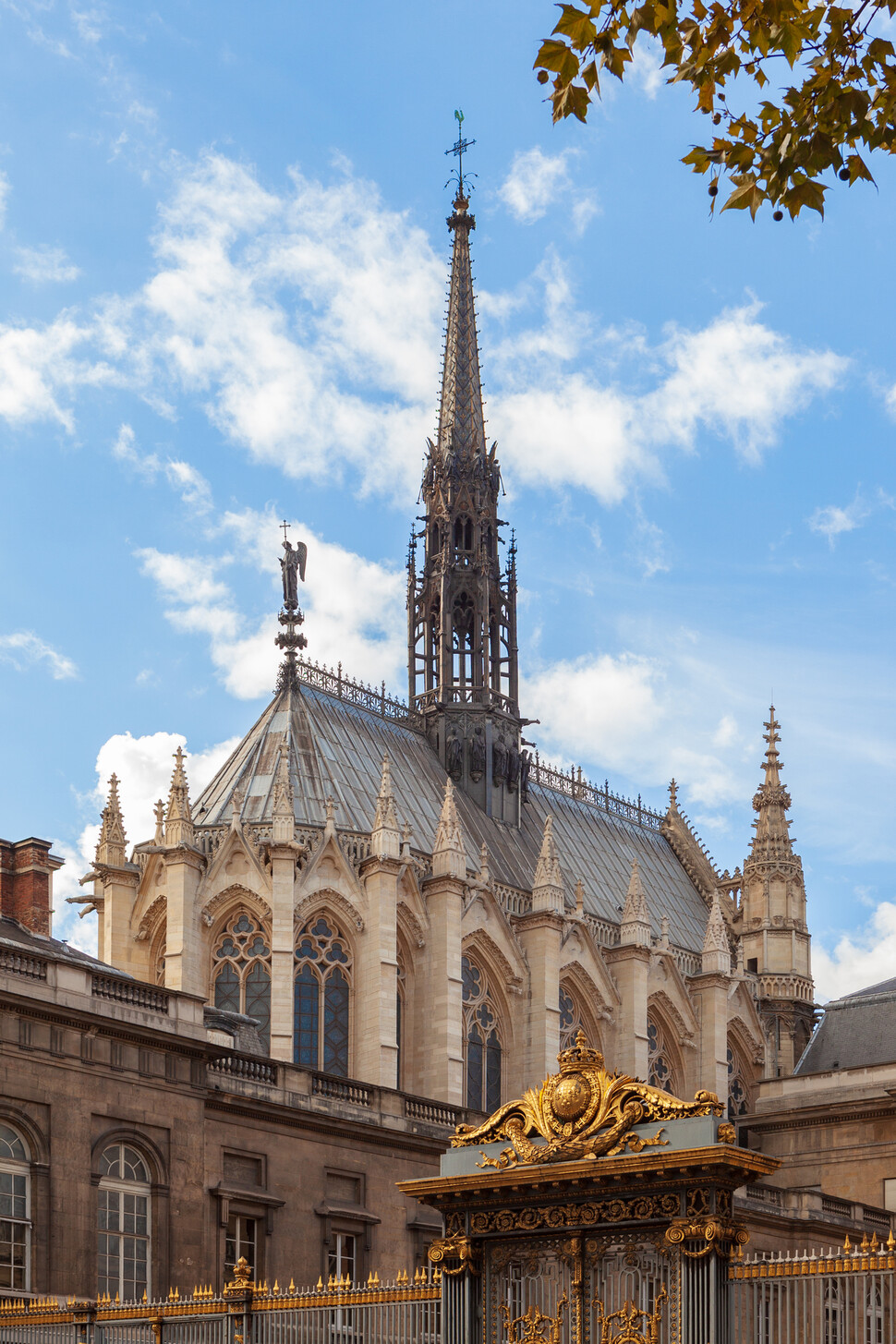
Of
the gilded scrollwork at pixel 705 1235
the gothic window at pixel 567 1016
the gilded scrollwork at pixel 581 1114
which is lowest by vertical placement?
the gilded scrollwork at pixel 705 1235

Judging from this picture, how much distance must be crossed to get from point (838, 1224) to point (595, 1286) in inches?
1245

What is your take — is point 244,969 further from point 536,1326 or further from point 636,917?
point 536,1326

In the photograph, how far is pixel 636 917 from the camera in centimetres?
6056

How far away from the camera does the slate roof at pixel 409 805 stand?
55969mm

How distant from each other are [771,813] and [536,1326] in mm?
55955

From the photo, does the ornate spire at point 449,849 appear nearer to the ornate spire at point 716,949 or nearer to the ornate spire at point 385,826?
the ornate spire at point 385,826

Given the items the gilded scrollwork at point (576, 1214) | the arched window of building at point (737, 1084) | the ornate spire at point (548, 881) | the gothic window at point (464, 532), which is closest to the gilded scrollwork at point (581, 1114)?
the gilded scrollwork at point (576, 1214)

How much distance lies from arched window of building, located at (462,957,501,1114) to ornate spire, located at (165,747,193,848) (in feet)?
30.3

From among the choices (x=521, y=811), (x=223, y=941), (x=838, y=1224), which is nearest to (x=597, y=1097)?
(x=838, y=1224)

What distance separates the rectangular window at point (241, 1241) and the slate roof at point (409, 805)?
19.4m

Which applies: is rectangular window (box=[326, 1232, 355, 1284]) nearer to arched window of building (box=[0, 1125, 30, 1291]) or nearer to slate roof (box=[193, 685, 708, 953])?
arched window of building (box=[0, 1125, 30, 1291])

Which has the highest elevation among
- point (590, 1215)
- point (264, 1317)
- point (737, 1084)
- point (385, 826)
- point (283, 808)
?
point (283, 808)

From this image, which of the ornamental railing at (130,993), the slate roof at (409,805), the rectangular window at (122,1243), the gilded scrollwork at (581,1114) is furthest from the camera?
the slate roof at (409,805)

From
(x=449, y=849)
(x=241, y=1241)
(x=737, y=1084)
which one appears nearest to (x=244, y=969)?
(x=449, y=849)
